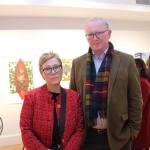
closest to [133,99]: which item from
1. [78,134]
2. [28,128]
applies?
[78,134]

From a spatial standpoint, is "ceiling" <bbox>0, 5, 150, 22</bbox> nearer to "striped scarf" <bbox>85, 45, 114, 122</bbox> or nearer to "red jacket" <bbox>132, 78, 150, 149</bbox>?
"red jacket" <bbox>132, 78, 150, 149</bbox>

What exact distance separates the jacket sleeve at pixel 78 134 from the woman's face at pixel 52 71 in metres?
0.27

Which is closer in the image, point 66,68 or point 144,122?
point 144,122

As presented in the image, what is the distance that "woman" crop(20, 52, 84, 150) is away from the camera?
5.07ft

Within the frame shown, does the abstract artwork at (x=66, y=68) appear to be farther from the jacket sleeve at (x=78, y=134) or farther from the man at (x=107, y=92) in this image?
the jacket sleeve at (x=78, y=134)

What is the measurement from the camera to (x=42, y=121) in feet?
5.08

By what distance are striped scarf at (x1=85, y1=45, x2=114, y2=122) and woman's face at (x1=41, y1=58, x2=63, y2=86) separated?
0.29 metres

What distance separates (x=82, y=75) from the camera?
1820 millimetres

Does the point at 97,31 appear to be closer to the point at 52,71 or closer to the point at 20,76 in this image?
the point at 52,71

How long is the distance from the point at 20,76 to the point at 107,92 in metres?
2.77

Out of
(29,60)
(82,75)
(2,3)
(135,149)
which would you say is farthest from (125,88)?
(29,60)

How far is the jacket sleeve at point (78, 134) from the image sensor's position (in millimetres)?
1615

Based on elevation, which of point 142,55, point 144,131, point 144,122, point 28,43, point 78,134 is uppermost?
point 28,43

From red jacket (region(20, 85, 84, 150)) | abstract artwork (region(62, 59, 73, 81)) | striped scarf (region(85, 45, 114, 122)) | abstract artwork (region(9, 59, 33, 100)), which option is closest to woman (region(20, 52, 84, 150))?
red jacket (region(20, 85, 84, 150))
